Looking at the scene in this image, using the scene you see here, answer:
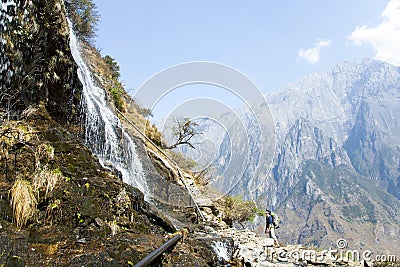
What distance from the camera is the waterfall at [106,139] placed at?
10.1 metres

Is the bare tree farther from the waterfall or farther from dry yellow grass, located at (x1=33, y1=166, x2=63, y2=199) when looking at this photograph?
dry yellow grass, located at (x1=33, y1=166, x2=63, y2=199)

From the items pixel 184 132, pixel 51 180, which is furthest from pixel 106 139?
pixel 184 132

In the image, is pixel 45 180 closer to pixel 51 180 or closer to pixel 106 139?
pixel 51 180

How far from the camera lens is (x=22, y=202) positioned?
4109mm

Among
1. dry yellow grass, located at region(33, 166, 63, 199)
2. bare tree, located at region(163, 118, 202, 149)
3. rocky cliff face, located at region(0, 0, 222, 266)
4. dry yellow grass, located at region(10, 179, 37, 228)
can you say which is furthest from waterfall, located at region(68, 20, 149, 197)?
bare tree, located at region(163, 118, 202, 149)

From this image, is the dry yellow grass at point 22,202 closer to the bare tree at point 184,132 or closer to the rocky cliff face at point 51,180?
the rocky cliff face at point 51,180

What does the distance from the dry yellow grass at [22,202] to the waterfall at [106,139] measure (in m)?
4.83

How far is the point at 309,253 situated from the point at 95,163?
648cm

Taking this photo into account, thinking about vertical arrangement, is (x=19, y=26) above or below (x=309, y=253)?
above

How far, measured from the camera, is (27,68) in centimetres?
689

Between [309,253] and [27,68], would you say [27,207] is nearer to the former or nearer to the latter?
[27,68]

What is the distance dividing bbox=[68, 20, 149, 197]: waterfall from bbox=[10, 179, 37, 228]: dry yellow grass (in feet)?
15.9

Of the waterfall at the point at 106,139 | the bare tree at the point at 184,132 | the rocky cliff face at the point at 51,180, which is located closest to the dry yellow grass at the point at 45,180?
the rocky cliff face at the point at 51,180

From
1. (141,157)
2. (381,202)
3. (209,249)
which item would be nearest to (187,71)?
(141,157)
